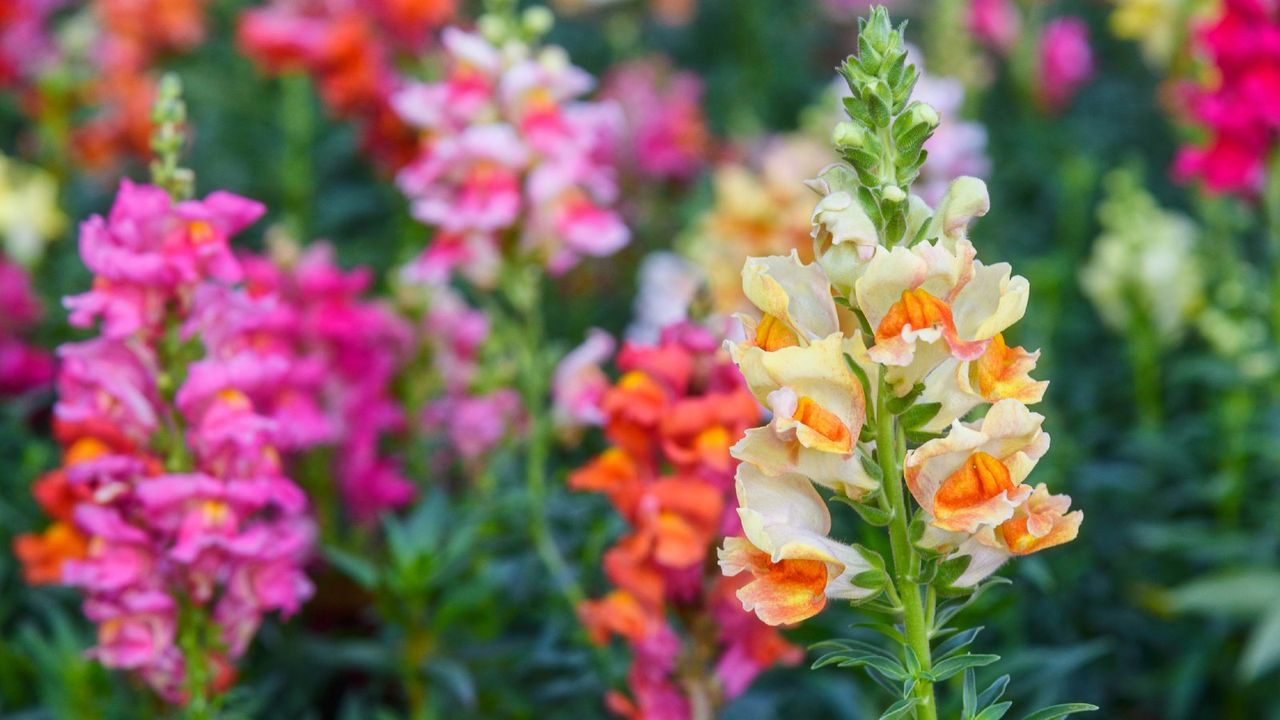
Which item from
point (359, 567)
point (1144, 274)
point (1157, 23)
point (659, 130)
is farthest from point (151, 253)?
point (1157, 23)

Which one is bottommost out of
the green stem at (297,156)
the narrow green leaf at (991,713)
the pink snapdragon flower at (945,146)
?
the narrow green leaf at (991,713)

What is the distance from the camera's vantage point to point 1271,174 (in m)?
3.32

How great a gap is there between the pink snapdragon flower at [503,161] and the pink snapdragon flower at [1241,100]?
1.44m

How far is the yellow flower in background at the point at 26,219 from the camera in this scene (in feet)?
12.8

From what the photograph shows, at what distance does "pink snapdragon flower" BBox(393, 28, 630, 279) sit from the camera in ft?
9.91

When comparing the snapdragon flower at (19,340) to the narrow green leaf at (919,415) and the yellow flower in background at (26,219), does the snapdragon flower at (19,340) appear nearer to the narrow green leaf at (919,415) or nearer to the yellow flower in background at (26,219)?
the yellow flower in background at (26,219)

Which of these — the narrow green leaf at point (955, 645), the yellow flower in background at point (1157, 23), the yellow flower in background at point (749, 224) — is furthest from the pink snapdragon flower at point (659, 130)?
the narrow green leaf at point (955, 645)

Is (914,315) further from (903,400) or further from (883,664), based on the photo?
(883,664)

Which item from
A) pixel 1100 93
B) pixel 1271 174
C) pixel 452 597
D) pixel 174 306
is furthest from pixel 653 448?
pixel 1100 93

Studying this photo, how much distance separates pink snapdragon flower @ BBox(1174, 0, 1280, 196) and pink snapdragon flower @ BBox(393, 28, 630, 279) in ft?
4.73

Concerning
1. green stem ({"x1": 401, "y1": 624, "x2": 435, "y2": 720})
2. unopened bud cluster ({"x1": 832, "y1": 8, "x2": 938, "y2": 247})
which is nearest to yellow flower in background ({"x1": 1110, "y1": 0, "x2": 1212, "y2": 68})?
green stem ({"x1": 401, "y1": 624, "x2": 435, "y2": 720})

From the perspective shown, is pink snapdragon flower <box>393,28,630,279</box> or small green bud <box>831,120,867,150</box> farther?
pink snapdragon flower <box>393,28,630,279</box>

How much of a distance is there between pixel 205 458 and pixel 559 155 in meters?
1.21

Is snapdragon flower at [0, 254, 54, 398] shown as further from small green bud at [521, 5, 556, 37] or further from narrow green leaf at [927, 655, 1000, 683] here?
narrow green leaf at [927, 655, 1000, 683]
